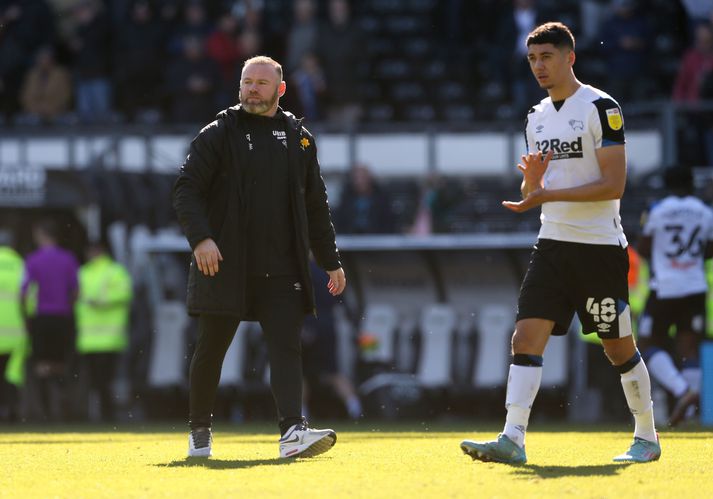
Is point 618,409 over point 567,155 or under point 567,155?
under

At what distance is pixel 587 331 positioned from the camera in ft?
27.0

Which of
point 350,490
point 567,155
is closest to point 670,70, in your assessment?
point 567,155

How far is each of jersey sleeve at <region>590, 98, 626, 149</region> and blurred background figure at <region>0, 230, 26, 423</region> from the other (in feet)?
35.3

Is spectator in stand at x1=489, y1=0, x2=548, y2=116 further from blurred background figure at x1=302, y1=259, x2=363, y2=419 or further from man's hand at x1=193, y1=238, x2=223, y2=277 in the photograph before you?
man's hand at x1=193, y1=238, x2=223, y2=277

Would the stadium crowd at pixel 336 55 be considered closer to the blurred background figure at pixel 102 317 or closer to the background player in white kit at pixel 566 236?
the blurred background figure at pixel 102 317

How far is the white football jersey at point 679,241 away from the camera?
44.3ft

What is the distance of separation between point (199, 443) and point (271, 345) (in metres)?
0.66

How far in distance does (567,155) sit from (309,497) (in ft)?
8.00

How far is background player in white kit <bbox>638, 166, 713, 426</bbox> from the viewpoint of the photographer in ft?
44.2

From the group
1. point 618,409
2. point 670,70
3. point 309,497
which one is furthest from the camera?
point 670,70

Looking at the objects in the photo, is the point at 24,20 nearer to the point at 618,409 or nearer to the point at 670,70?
the point at 670,70

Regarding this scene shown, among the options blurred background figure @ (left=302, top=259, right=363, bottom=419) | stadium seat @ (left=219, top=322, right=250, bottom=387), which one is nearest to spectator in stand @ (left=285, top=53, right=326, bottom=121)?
stadium seat @ (left=219, top=322, right=250, bottom=387)

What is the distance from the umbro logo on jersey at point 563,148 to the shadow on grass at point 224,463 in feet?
6.56

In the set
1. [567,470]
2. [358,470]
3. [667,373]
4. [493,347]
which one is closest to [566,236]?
[567,470]
